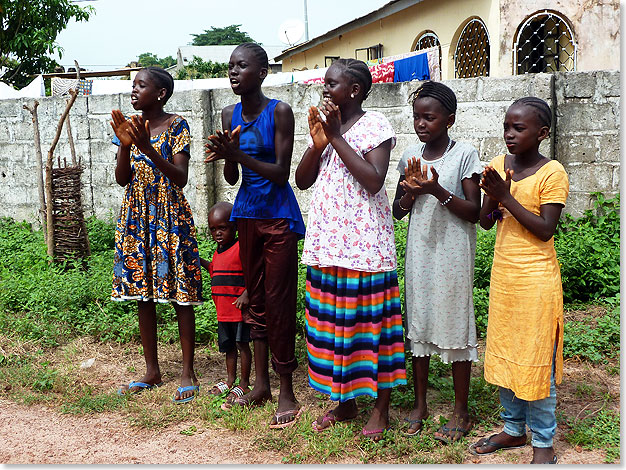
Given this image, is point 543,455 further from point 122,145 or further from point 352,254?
point 122,145

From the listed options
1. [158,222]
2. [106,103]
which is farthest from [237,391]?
[106,103]

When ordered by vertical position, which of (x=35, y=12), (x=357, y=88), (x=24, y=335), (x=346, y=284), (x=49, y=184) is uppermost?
(x=35, y=12)

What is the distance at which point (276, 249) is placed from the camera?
3383mm

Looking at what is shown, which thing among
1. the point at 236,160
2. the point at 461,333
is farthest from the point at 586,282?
the point at 236,160

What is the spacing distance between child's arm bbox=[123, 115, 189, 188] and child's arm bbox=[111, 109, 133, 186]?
0.07 m

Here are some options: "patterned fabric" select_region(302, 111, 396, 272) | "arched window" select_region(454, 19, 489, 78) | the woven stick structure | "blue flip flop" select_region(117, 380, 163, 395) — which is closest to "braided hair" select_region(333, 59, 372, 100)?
"patterned fabric" select_region(302, 111, 396, 272)

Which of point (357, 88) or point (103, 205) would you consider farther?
point (103, 205)

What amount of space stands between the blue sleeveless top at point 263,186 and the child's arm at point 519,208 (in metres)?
1.08

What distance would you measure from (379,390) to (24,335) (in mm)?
2899

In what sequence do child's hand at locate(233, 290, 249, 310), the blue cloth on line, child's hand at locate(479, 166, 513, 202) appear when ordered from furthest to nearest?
the blue cloth on line < child's hand at locate(233, 290, 249, 310) < child's hand at locate(479, 166, 513, 202)

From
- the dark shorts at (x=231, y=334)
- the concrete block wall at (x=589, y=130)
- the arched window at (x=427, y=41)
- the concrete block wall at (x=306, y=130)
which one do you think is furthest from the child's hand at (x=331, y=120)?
the arched window at (x=427, y=41)

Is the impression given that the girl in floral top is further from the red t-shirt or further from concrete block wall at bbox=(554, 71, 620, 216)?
concrete block wall at bbox=(554, 71, 620, 216)

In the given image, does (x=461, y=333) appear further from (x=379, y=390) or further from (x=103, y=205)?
(x=103, y=205)

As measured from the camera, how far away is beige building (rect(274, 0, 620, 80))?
1025 cm
